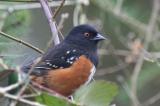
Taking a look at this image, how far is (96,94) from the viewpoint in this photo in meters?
1.96

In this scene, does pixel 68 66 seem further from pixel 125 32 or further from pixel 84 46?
pixel 125 32

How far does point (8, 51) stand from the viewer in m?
2.44

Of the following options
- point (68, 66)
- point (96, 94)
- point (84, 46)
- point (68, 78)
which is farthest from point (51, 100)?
point (84, 46)

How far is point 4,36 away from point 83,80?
637mm

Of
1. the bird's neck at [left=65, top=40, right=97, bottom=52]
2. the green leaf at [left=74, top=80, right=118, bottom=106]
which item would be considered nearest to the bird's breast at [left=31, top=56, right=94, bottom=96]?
the bird's neck at [left=65, top=40, right=97, bottom=52]

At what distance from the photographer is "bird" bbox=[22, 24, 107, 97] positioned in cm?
295

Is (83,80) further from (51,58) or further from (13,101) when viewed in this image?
(13,101)

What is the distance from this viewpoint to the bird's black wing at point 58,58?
3066 millimetres

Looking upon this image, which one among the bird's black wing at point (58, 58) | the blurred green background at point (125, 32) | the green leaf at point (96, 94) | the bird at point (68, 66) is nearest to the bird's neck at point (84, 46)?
the bird at point (68, 66)

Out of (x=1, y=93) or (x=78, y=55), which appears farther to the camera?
(x=78, y=55)

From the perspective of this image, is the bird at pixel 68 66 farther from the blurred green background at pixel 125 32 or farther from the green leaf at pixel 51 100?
the green leaf at pixel 51 100

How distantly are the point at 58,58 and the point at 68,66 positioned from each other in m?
0.08

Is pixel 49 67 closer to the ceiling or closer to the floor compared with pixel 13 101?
closer to the floor

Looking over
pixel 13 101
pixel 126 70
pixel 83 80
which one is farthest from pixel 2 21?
pixel 126 70
